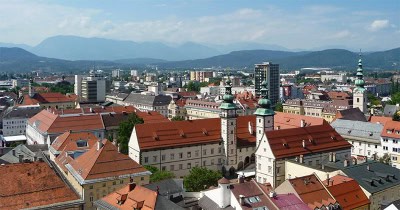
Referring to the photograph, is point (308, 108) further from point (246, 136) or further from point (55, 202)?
point (55, 202)

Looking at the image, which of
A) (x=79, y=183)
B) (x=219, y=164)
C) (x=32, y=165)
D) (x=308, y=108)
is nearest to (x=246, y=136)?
(x=219, y=164)

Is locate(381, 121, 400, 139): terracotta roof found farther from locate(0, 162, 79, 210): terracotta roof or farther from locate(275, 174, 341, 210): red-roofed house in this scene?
locate(0, 162, 79, 210): terracotta roof

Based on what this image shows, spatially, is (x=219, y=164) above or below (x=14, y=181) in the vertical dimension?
below

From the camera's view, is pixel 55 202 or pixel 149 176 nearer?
pixel 55 202

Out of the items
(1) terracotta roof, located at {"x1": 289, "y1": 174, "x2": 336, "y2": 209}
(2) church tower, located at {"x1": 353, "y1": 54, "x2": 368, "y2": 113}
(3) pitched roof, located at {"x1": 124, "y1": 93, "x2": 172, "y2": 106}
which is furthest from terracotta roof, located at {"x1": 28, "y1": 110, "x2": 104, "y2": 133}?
(2) church tower, located at {"x1": 353, "y1": 54, "x2": 368, "y2": 113}

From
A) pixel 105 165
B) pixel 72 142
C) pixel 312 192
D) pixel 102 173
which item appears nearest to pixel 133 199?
pixel 102 173

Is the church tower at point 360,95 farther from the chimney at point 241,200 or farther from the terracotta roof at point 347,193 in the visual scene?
the chimney at point 241,200
